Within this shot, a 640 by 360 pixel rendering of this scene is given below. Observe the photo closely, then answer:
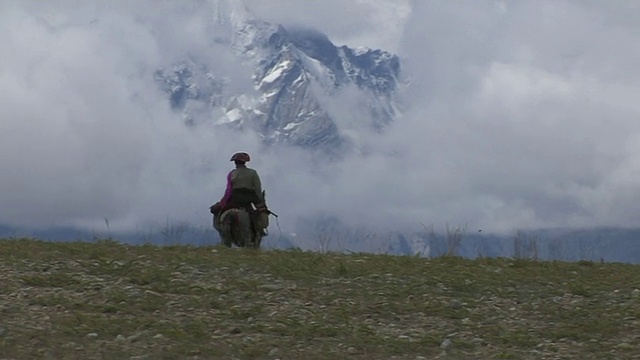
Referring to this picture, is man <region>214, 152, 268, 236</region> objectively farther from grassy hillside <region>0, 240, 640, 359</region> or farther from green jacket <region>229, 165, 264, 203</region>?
grassy hillside <region>0, 240, 640, 359</region>

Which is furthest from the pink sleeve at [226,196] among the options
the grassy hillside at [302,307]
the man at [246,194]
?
the grassy hillside at [302,307]

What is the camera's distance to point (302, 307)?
12.4 m

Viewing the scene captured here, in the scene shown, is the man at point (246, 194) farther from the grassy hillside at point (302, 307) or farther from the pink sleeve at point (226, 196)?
the grassy hillside at point (302, 307)

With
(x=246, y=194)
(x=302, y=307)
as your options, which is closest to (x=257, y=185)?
(x=246, y=194)

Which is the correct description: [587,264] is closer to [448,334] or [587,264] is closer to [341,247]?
[341,247]

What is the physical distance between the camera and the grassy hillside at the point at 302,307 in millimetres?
11047

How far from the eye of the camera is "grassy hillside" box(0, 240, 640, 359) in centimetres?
1105

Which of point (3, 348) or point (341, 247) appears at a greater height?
point (341, 247)

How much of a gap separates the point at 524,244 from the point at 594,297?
3780mm

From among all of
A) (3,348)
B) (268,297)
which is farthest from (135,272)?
(3,348)

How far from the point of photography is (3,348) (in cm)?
1067

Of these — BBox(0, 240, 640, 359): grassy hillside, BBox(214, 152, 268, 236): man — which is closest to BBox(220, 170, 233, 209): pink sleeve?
BBox(214, 152, 268, 236): man

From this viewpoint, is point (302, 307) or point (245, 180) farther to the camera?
point (245, 180)

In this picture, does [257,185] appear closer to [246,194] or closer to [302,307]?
[246,194]
